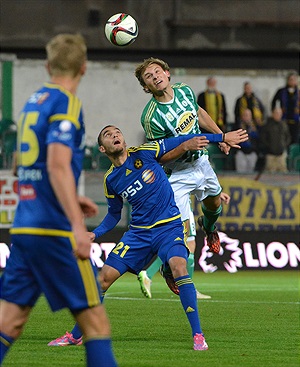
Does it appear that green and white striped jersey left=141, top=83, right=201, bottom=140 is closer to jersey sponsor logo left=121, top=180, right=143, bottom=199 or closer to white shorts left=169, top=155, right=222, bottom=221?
white shorts left=169, top=155, right=222, bottom=221

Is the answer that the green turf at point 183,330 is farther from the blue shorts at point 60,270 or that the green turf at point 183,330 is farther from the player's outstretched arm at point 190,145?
the blue shorts at point 60,270

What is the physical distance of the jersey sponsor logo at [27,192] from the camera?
509 centimetres

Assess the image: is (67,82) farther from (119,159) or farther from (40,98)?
(119,159)

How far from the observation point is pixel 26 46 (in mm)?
22531

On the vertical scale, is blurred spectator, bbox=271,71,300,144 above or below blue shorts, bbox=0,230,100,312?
above

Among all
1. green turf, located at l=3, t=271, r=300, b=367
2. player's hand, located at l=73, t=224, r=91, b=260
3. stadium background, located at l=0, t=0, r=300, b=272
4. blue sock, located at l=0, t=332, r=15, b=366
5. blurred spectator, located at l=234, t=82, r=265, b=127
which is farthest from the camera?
stadium background, located at l=0, t=0, r=300, b=272

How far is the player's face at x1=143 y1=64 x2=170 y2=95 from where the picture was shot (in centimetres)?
914

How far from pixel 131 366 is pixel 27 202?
2.12 m

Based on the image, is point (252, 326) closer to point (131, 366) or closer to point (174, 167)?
point (174, 167)

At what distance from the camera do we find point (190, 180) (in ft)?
32.4

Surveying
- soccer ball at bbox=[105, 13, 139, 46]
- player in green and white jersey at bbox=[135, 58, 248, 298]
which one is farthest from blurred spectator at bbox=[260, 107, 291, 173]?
soccer ball at bbox=[105, 13, 139, 46]

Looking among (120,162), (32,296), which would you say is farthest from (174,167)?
(32,296)

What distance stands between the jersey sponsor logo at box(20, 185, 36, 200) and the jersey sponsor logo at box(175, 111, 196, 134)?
4.37 meters

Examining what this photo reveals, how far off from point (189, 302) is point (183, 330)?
1461mm
